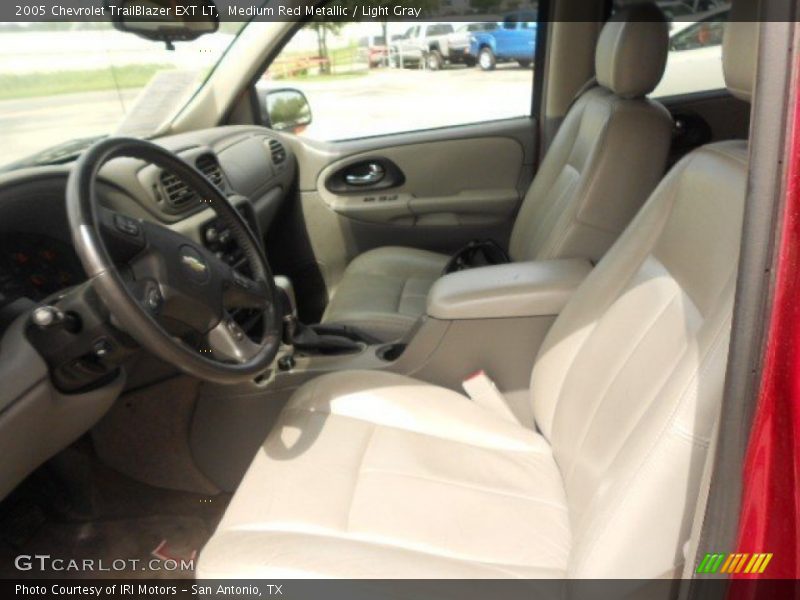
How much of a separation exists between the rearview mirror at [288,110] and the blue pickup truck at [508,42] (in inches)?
26.9

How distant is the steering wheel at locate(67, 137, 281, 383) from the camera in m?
1.05

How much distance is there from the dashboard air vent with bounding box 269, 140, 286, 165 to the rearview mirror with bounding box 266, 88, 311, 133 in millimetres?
146

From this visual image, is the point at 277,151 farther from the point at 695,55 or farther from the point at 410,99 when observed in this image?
the point at 695,55

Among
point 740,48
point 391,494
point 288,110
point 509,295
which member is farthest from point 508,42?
point 391,494

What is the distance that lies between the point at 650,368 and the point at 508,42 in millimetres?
1725

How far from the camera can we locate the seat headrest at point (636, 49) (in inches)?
63.0

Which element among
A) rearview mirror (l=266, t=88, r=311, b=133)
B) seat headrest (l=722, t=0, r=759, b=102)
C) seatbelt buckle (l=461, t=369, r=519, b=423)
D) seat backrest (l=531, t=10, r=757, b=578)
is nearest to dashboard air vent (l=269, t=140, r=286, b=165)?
rearview mirror (l=266, t=88, r=311, b=133)

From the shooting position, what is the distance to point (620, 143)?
1719 millimetres

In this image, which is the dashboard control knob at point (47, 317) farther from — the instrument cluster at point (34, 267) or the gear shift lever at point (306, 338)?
the gear shift lever at point (306, 338)

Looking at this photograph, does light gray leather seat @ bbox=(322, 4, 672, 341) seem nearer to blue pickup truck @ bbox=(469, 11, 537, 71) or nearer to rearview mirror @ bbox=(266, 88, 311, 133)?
blue pickup truck @ bbox=(469, 11, 537, 71)

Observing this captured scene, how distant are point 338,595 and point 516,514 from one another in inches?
14.1

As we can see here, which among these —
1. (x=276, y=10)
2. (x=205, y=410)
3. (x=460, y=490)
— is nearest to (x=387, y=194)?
(x=276, y=10)

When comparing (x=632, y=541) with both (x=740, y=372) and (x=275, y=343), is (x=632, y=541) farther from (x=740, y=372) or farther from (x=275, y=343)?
(x=275, y=343)

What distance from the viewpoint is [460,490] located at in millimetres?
1235
